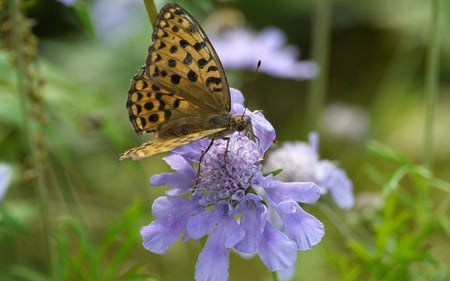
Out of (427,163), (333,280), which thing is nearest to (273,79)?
(333,280)

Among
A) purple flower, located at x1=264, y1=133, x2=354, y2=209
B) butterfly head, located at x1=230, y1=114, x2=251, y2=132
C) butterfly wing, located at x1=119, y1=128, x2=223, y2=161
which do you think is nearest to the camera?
butterfly wing, located at x1=119, y1=128, x2=223, y2=161

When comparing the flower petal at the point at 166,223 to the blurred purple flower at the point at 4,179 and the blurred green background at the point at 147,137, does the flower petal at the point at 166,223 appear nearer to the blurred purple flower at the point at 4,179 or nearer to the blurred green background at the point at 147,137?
the blurred green background at the point at 147,137

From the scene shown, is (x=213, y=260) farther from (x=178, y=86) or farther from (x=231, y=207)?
(x=178, y=86)

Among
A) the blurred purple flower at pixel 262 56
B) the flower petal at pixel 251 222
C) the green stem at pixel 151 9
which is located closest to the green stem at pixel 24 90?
the green stem at pixel 151 9

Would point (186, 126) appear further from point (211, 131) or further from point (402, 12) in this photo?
point (402, 12)

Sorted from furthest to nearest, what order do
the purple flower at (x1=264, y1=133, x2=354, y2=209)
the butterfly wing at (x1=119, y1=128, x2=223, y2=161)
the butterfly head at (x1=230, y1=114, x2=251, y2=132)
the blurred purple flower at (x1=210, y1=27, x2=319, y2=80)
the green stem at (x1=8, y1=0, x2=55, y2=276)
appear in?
the blurred purple flower at (x1=210, y1=27, x2=319, y2=80), the purple flower at (x1=264, y1=133, x2=354, y2=209), the green stem at (x1=8, y1=0, x2=55, y2=276), the butterfly head at (x1=230, y1=114, x2=251, y2=132), the butterfly wing at (x1=119, y1=128, x2=223, y2=161)

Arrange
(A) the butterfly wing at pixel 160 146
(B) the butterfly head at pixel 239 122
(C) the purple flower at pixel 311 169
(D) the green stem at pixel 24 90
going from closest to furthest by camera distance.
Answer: (A) the butterfly wing at pixel 160 146
(B) the butterfly head at pixel 239 122
(D) the green stem at pixel 24 90
(C) the purple flower at pixel 311 169

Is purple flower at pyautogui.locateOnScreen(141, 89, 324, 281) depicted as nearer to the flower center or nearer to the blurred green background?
the flower center

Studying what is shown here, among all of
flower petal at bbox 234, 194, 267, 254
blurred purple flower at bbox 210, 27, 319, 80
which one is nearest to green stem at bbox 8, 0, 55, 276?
flower petal at bbox 234, 194, 267, 254
